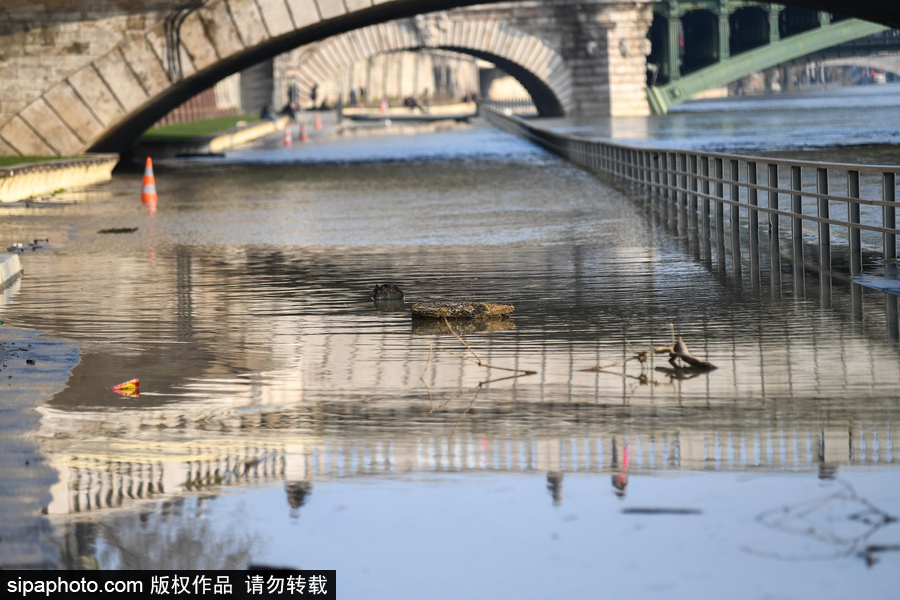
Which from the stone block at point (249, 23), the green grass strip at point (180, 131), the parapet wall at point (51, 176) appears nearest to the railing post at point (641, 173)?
the parapet wall at point (51, 176)

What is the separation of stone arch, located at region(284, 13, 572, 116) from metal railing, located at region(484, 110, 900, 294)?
48414 mm

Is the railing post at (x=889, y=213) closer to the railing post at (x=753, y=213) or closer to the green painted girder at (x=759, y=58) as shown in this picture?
the railing post at (x=753, y=213)

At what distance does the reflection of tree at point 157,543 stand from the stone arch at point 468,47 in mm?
78945

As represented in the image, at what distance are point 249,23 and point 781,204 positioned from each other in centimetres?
2192

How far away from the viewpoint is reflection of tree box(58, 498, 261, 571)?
509 centimetres

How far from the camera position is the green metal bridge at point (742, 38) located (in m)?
81.8

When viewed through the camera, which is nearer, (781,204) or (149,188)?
(781,204)

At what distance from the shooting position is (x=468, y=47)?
278 feet

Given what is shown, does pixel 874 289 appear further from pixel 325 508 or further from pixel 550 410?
pixel 325 508

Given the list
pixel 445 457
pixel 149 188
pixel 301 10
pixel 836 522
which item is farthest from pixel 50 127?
pixel 836 522

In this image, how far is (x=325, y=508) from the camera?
575 centimetres

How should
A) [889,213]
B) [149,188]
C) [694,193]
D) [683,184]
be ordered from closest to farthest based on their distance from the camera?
1. [889,213]
2. [694,193]
3. [683,184]
4. [149,188]

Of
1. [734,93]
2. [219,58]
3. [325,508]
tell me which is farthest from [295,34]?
[734,93]

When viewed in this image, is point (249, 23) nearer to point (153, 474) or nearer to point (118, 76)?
point (118, 76)
